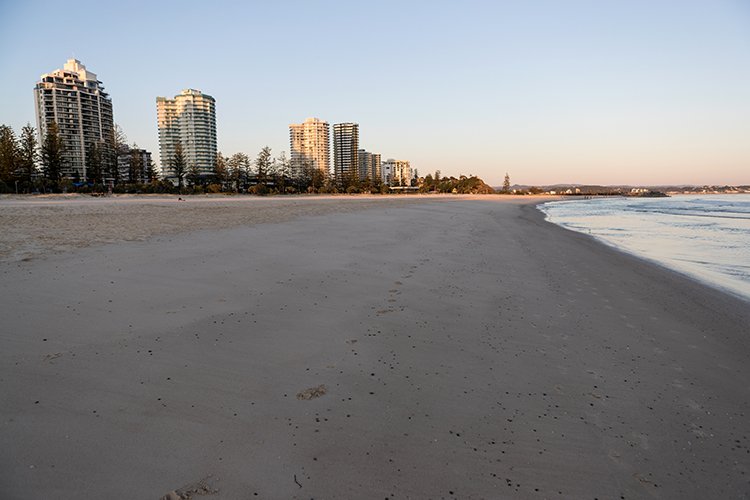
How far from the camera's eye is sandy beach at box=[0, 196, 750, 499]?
2.53 metres

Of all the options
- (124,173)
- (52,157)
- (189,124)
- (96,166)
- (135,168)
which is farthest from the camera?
(189,124)

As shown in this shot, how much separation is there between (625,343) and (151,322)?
19.6 ft

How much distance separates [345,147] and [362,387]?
580 feet

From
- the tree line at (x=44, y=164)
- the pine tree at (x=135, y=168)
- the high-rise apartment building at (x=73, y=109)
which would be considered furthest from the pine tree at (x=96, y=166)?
the high-rise apartment building at (x=73, y=109)

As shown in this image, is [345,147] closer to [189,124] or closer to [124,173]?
[189,124]

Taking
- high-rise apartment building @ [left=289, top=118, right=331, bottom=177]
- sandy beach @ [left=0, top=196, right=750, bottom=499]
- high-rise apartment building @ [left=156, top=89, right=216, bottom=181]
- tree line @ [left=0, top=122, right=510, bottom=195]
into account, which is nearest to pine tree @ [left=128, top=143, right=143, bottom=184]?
tree line @ [left=0, top=122, right=510, bottom=195]

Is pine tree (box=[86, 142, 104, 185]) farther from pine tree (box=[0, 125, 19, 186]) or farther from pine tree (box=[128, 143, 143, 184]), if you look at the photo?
pine tree (box=[0, 125, 19, 186])

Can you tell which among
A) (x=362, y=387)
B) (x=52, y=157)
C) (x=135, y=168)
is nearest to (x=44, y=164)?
(x=52, y=157)

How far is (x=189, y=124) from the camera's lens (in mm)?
116562

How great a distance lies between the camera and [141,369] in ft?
12.5

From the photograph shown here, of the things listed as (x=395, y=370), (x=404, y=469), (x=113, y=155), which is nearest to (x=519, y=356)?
(x=395, y=370)

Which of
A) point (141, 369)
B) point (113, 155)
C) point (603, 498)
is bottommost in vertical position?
point (603, 498)

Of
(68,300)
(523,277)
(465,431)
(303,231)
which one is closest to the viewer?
(465,431)

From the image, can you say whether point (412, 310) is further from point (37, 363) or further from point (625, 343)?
point (37, 363)
